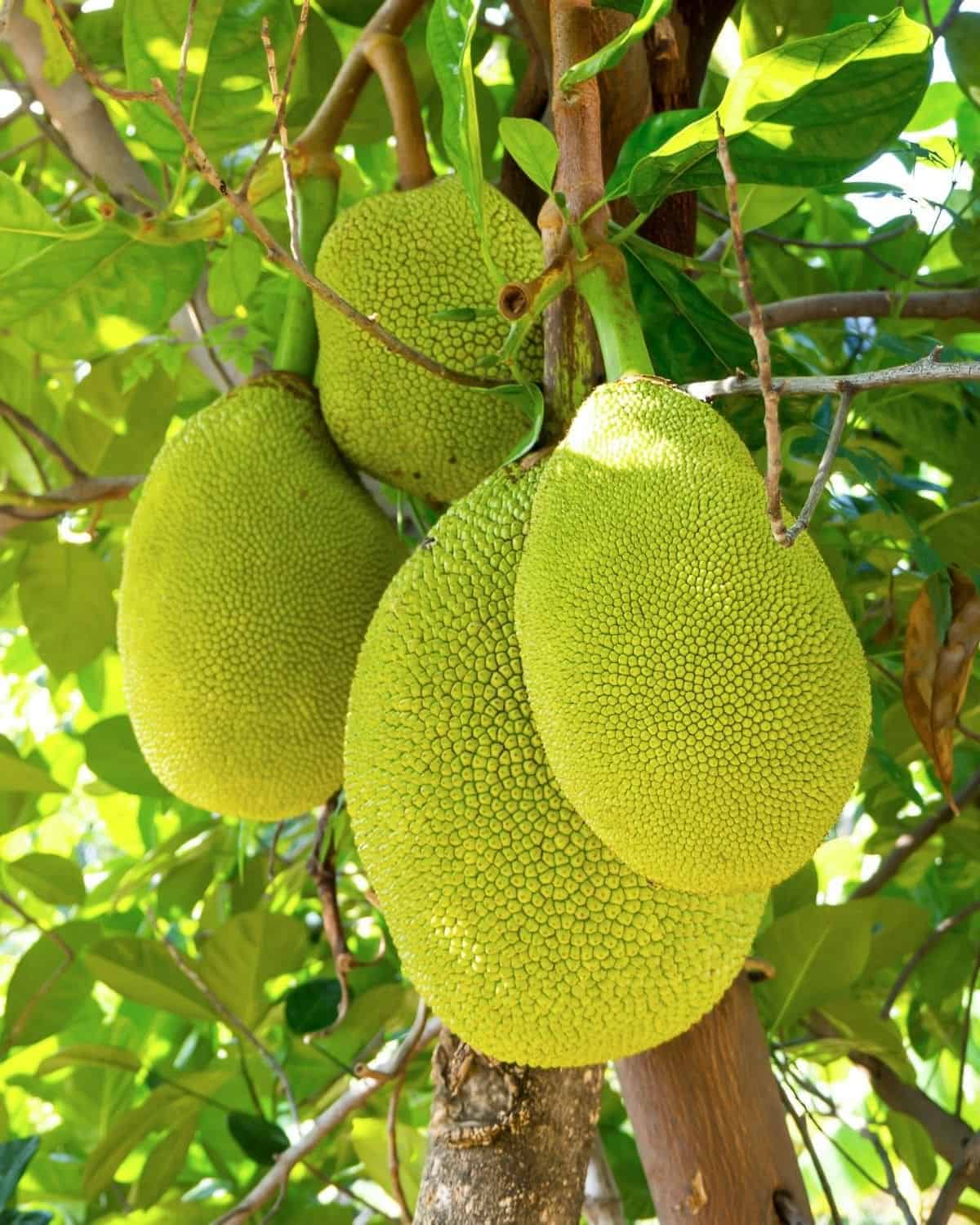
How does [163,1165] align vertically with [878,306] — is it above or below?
below

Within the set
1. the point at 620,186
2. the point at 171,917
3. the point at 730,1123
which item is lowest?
the point at 171,917

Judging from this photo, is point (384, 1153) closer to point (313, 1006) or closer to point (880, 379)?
point (313, 1006)

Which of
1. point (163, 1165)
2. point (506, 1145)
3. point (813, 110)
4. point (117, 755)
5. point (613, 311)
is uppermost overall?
point (813, 110)

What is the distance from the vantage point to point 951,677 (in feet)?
2.48

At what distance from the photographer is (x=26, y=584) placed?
126 cm

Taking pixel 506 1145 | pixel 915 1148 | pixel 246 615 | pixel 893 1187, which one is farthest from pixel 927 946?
pixel 246 615

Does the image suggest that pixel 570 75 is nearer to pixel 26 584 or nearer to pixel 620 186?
pixel 620 186

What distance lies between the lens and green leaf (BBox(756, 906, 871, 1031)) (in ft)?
3.48

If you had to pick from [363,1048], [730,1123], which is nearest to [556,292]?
[730,1123]

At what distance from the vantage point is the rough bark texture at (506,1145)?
74 cm

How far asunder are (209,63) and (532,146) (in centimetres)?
31

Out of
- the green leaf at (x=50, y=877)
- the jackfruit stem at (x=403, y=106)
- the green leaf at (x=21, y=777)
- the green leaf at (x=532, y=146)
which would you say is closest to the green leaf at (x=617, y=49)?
the green leaf at (x=532, y=146)

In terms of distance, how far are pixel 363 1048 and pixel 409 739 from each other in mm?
719

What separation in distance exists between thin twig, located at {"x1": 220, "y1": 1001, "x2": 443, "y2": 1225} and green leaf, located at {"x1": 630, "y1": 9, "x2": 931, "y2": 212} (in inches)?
25.7
